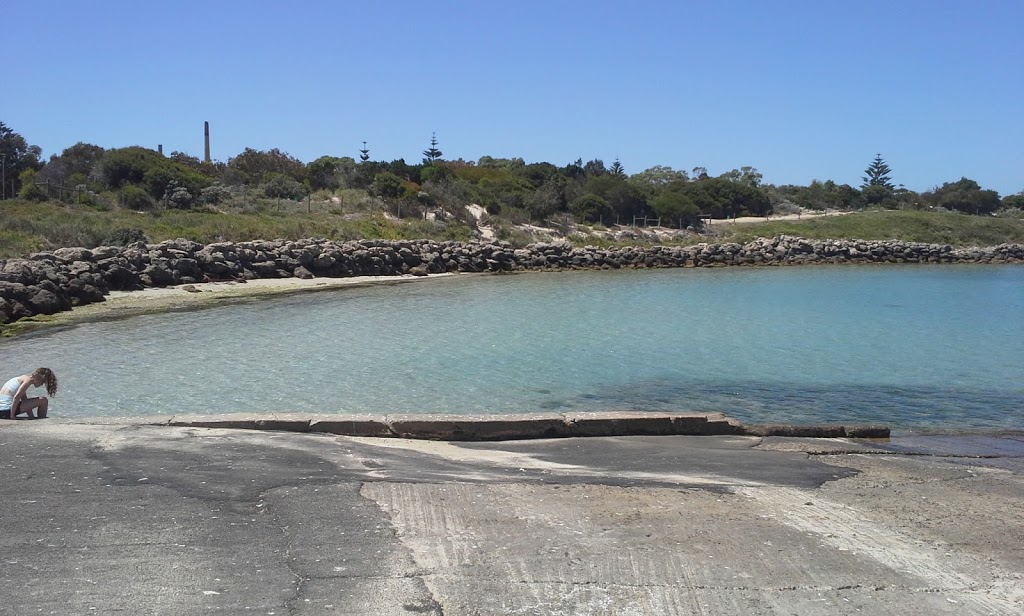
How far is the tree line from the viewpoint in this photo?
45594mm

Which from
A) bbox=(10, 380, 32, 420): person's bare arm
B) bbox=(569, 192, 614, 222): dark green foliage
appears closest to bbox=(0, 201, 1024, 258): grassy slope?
bbox=(569, 192, 614, 222): dark green foliage

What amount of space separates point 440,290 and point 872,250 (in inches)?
1373

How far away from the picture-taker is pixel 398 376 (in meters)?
14.4

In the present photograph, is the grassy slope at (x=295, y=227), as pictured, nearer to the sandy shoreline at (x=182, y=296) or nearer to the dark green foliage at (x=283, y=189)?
the dark green foliage at (x=283, y=189)

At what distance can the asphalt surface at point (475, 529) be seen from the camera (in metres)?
4.88

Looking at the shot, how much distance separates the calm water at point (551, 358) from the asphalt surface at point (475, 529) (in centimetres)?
393

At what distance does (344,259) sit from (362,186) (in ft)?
71.3

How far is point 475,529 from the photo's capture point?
5.94 m

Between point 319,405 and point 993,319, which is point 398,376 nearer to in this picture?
point 319,405

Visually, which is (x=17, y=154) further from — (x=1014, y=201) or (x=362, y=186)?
(x=1014, y=201)

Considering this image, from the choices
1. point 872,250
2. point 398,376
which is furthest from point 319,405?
point 872,250

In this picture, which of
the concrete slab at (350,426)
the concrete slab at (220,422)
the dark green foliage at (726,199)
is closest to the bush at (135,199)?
the concrete slab at (220,422)

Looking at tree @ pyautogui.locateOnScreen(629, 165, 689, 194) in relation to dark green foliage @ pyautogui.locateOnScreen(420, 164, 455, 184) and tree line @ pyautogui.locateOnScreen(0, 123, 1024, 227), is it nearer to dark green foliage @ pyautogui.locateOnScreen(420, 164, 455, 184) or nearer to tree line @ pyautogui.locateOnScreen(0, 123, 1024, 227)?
tree line @ pyautogui.locateOnScreen(0, 123, 1024, 227)

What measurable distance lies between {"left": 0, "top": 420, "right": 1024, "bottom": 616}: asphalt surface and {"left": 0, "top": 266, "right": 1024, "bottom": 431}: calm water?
12.9ft
